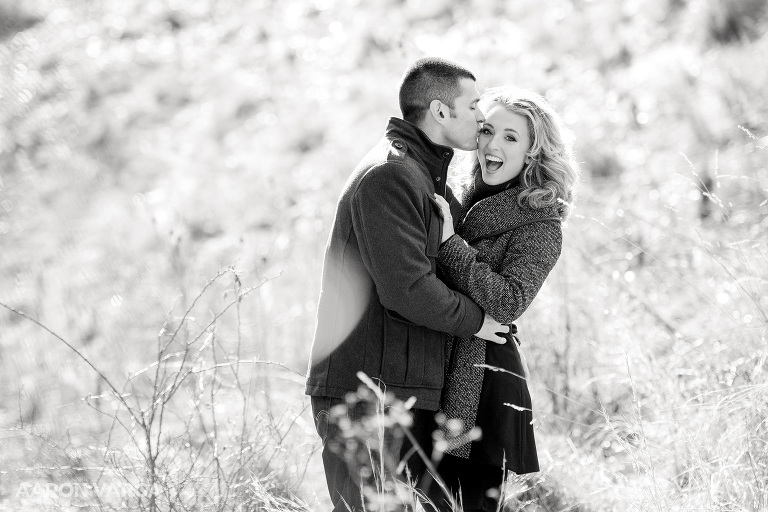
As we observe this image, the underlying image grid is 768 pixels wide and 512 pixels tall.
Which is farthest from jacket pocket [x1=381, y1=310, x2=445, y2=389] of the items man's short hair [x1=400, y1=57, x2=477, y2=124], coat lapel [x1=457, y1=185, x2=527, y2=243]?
man's short hair [x1=400, y1=57, x2=477, y2=124]

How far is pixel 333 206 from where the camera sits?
6.57m

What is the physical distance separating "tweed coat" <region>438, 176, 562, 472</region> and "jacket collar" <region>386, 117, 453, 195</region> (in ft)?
0.73

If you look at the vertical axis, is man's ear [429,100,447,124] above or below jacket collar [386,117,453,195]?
above

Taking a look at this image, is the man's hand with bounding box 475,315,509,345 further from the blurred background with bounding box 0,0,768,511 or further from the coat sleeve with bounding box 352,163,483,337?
the blurred background with bounding box 0,0,768,511

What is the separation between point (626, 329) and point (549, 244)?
110 centimetres

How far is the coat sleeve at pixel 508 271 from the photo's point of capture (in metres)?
2.81

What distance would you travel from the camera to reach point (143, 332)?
23.7 ft

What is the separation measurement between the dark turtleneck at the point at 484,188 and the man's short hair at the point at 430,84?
0.37 metres

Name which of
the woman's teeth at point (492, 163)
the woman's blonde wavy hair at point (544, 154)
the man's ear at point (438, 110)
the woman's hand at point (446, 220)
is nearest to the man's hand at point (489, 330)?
the woman's hand at point (446, 220)

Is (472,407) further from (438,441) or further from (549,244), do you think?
(549,244)

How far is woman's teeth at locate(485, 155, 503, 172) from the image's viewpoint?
10.0 feet

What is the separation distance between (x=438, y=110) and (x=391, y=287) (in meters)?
0.62

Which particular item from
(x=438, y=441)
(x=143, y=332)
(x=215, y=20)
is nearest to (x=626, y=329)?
(x=438, y=441)

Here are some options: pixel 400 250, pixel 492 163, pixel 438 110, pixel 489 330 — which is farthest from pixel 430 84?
pixel 489 330
